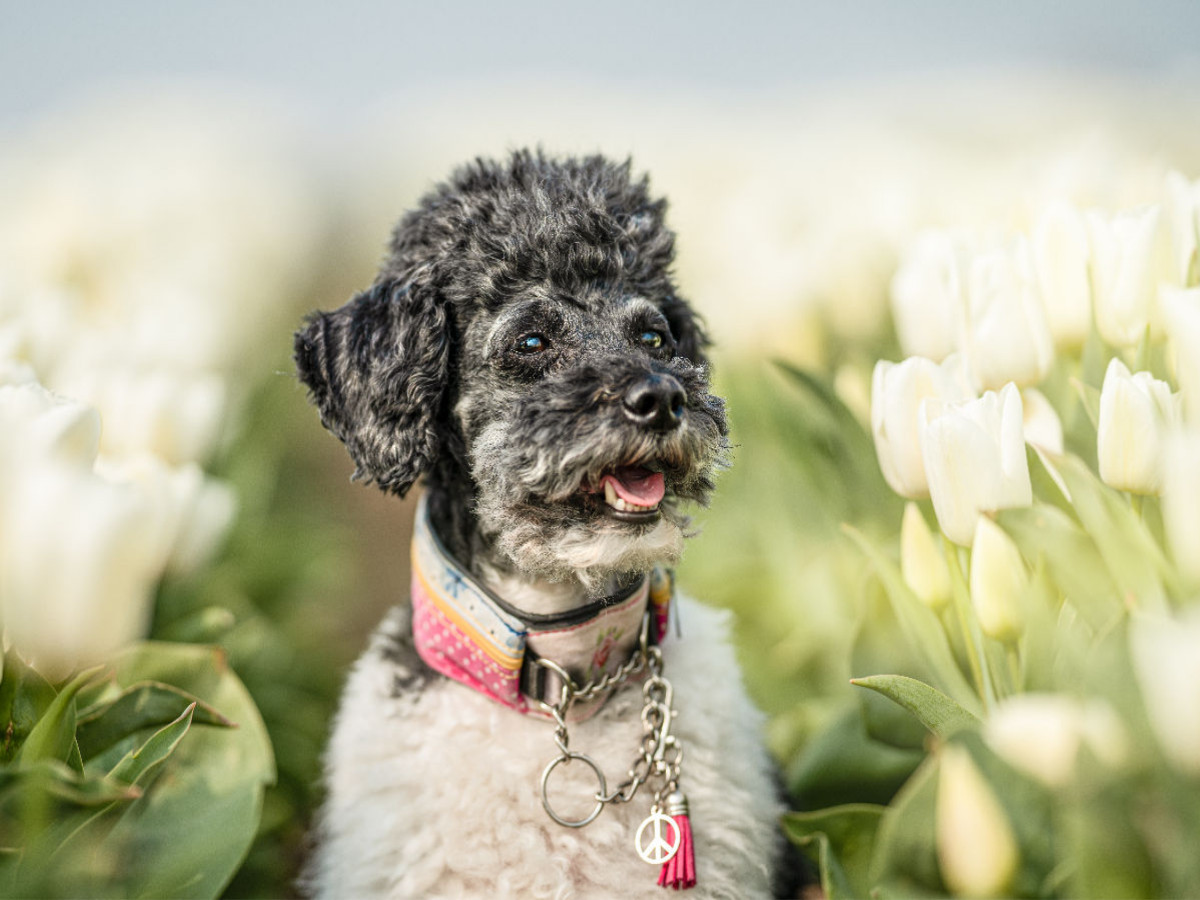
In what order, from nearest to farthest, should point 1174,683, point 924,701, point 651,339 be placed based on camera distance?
point 1174,683 → point 924,701 → point 651,339

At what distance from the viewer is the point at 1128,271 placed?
63.7 inches

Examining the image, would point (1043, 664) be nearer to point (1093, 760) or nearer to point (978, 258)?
point (1093, 760)

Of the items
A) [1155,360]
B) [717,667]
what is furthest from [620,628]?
[1155,360]

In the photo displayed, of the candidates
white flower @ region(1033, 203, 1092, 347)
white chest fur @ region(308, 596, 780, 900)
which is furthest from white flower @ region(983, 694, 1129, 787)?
white flower @ region(1033, 203, 1092, 347)

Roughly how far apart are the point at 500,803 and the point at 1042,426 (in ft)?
3.95

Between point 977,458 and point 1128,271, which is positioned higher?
point 1128,271

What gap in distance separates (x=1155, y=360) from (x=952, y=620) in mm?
635

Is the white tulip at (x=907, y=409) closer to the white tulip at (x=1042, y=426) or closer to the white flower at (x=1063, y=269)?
the white tulip at (x=1042, y=426)

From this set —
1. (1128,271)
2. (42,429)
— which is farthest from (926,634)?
(42,429)

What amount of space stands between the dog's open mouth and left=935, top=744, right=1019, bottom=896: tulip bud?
2.54ft

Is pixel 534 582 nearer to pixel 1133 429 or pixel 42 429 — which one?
pixel 42 429

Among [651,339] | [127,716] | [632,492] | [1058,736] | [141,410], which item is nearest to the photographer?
[1058,736]

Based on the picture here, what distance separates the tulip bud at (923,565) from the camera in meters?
1.59

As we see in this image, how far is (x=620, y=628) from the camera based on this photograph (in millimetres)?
1781
